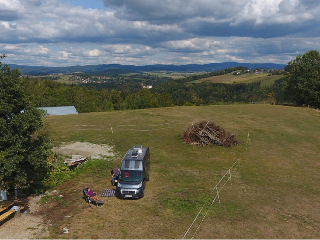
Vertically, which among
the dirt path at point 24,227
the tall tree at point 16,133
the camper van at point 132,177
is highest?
the tall tree at point 16,133

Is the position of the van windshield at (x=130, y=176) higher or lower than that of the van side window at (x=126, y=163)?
lower

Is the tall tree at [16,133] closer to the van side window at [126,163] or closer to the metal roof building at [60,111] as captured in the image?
the van side window at [126,163]

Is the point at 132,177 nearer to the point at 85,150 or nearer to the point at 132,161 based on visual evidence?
the point at 132,161

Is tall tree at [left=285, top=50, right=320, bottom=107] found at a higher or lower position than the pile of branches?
higher

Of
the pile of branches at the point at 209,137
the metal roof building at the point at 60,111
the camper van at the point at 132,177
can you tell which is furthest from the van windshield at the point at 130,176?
the metal roof building at the point at 60,111

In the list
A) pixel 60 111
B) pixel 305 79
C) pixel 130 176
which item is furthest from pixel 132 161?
pixel 305 79

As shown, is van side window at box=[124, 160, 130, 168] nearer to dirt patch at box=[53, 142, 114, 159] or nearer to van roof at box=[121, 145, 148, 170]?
van roof at box=[121, 145, 148, 170]

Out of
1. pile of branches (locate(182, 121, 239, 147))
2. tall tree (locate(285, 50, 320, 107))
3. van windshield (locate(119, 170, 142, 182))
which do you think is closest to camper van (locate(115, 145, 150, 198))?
van windshield (locate(119, 170, 142, 182))
